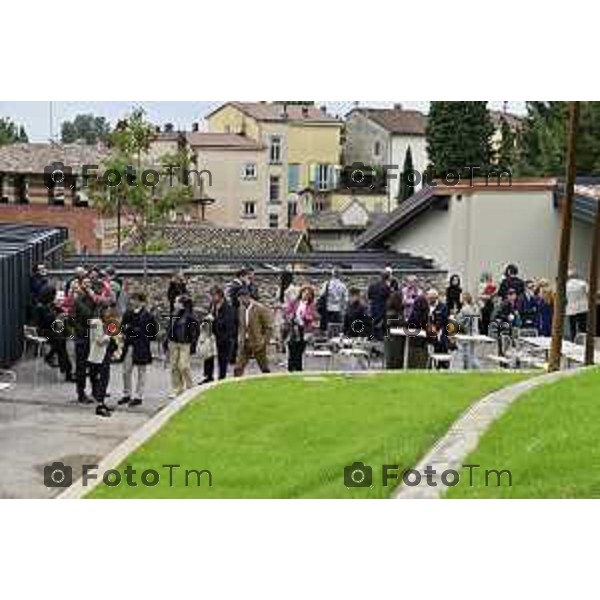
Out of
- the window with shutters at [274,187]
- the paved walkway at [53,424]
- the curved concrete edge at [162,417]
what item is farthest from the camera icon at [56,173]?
the curved concrete edge at [162,417]

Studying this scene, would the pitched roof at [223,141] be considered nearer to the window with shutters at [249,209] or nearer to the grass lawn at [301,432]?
the window with shutters at [249,209]

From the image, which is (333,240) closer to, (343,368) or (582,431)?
(343,368)

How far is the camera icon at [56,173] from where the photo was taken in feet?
96.7

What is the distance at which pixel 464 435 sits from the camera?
13.1m

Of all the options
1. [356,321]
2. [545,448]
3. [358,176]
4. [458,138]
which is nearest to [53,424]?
[356,321]

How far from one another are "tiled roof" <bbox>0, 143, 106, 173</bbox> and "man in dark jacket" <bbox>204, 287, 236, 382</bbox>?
14.7 meters

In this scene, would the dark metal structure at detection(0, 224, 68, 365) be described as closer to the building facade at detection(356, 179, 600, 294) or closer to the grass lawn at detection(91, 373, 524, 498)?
the grass lawn at detection(91, 373, 524, 498)

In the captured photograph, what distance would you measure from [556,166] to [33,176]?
602 inches

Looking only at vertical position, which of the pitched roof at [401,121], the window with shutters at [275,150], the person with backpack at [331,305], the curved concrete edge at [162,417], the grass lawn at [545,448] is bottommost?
the curved concrete edge at [162,417]

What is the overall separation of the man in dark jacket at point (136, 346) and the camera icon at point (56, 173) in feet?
41.5

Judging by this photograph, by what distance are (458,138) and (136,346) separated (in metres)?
12.1

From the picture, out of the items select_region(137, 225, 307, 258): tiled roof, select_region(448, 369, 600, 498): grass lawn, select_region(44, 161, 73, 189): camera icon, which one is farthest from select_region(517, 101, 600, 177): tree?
select_region(44, 161, 73, 189): camera icon

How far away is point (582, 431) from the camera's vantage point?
506 inches

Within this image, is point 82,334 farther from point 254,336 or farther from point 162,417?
point 254,336
